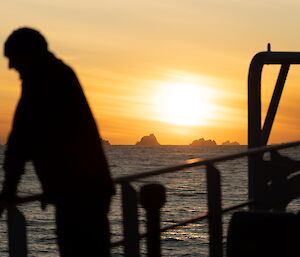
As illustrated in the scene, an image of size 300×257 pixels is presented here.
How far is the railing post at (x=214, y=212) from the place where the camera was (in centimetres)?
570

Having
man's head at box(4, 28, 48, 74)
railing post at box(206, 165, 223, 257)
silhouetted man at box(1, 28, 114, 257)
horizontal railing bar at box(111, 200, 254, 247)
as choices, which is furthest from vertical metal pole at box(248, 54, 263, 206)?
man's head at box(4, 28, 48, 74)

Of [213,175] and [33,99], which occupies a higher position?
[33,99]

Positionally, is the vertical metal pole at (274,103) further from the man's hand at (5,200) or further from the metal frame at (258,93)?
the man's hand at (5,200)

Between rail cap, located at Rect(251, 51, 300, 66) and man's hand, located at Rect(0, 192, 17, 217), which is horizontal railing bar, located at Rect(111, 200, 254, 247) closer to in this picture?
man's hand, located at Rect(0, 192, 17, 217)

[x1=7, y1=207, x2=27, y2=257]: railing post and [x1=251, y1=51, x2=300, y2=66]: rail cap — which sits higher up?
[x1=251, y1=51, x2=300, y2=66]: rail cap

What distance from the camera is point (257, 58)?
9.37 meters

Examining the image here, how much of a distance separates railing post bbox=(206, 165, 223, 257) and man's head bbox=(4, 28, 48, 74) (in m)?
1.58

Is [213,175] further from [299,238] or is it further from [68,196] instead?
[68,196]

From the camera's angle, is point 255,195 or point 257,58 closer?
point 255,195

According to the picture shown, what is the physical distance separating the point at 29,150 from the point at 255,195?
2.95m

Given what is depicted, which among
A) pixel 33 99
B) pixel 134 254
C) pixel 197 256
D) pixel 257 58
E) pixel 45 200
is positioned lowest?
pixel 197 256

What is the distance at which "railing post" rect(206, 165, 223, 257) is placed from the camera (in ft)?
18.7

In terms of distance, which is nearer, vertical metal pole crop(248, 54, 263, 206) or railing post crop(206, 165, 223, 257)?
railing post crop(206, 165, 223, 257)

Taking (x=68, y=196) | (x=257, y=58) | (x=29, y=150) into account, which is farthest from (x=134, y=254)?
(x=257, y=58)
